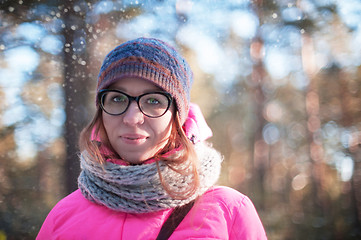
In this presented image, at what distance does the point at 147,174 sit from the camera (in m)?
1.39

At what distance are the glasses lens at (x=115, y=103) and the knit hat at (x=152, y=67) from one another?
2.9 inches

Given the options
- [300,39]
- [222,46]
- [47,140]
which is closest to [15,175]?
[47,140]

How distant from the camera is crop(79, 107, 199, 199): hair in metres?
1.42

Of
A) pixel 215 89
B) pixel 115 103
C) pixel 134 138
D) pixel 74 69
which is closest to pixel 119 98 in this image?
pixel 115 103

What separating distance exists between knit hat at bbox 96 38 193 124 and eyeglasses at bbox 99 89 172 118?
5cm

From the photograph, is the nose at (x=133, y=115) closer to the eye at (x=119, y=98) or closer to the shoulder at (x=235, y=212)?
the eye at (x=119, y=98)

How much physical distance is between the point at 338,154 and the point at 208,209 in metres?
10.2

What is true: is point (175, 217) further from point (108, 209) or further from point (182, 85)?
point (182, 85)

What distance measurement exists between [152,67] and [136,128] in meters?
0.36

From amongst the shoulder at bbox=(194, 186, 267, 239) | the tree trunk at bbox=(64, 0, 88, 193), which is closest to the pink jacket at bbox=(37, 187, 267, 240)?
the shoulder at bbox=(194, 186, 267, 239)

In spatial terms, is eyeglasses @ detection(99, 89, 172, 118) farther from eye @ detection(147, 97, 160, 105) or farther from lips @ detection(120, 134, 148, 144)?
lips @ detection(120, 134, 148, 144)

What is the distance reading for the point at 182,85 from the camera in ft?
5.06

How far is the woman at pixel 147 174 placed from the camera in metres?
1.36

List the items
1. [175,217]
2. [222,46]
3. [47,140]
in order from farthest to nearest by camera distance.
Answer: [222,46]
[47,140]
[175,217]
